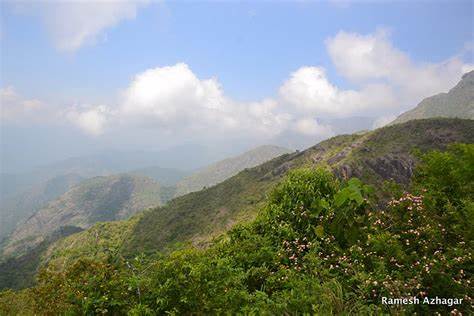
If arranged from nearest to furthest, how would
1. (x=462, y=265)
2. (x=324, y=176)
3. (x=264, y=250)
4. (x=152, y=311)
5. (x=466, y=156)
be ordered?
(x=152, y=311)
(x=462, y=265)
(x=264, y=250)
(x=466, y=156)
(x=324, y=176)

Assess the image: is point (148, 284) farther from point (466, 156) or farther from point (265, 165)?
point (265, 165)

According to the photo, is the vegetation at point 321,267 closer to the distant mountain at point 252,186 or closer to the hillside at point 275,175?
the distant mountain at point 252,186

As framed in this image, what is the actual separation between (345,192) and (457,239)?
8.55 feet

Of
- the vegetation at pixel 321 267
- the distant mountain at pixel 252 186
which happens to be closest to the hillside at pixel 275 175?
the distant mountain at pixel 252 186

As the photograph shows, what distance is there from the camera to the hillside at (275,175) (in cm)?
7556

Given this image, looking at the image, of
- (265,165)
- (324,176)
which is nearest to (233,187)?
(265,165)

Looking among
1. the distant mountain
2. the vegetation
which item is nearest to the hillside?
the distant mountain

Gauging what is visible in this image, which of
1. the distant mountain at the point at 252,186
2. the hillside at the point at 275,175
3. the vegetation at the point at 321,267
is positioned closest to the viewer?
the vegetation at the point at 321,267

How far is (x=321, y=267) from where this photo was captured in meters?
6.33

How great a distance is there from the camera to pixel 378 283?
221 inches

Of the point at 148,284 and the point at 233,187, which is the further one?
the point at 233,187

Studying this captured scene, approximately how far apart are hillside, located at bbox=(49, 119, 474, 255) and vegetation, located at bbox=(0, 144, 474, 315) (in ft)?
172

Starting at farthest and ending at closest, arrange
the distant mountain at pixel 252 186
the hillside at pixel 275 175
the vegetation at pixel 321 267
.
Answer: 1. the distant mountain at pixel 252 186
2. the hillside at pixel 275 175
3. the vegetation at pixel 321 267

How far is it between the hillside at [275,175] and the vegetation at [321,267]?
52.4 meters
